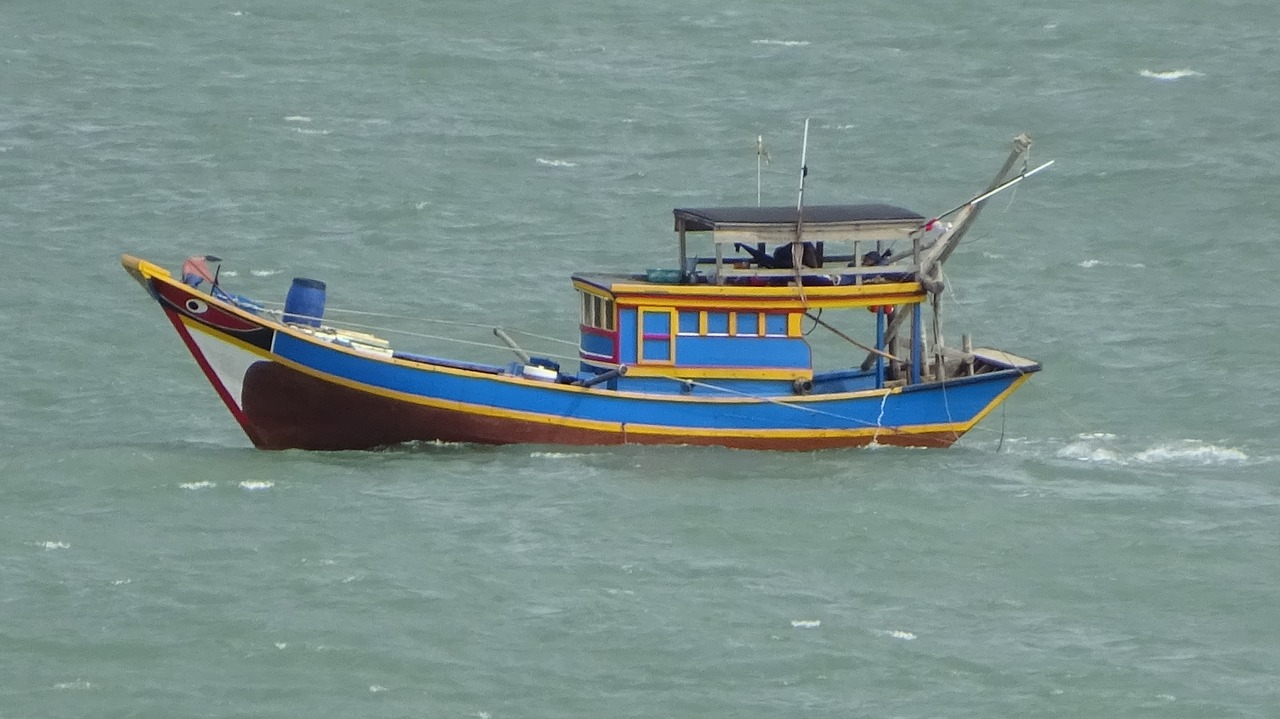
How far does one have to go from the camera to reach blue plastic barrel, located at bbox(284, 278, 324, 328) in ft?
104

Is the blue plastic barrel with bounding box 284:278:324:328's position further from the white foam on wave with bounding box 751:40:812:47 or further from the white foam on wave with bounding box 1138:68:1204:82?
the white foam on wave with bounding box 751:40:812:47

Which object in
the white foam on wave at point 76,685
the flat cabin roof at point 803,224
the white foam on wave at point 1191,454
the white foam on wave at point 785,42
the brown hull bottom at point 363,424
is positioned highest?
the white foam on wave at point 785,42

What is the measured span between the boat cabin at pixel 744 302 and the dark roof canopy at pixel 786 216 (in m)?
0.01

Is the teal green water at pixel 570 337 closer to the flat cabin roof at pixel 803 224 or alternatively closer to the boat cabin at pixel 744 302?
the boat cabin at pixel 744 302

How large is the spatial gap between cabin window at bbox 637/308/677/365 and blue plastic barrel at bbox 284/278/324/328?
4404 millimetres

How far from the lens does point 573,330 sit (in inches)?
1593

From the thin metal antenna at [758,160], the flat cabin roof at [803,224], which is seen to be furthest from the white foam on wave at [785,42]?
the flat cabin roof at [803,224]

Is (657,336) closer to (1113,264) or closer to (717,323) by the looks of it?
(717,323)

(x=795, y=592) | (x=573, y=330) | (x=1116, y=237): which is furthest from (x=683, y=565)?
(x=1116, y=237)

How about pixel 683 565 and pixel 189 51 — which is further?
pixel 189 51

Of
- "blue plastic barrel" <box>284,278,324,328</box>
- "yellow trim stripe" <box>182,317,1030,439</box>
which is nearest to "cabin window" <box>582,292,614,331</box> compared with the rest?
"yellow trim stripe" <box>182,317,1030,439</box>

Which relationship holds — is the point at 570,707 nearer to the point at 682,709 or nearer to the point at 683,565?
the point at 682,709

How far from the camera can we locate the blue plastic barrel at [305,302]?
104 feet

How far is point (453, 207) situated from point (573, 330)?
9.25 metres
